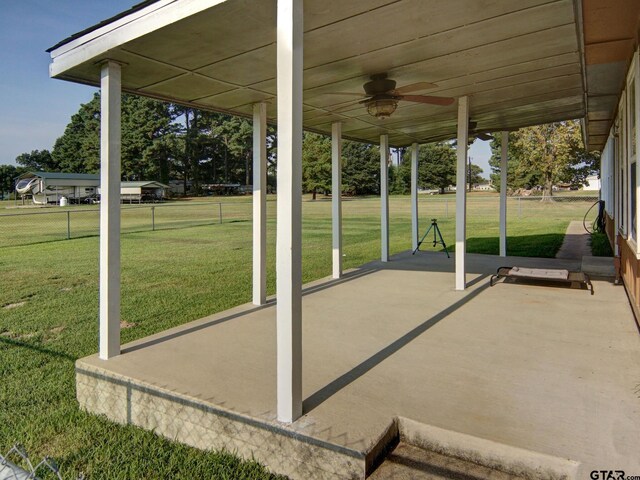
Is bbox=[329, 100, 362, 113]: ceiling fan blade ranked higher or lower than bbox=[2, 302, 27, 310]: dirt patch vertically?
higher

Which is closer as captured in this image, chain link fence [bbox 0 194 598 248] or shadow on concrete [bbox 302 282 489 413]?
shadow on concrete [bbox 302 282 489 413]

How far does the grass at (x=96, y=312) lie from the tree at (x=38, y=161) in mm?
54967

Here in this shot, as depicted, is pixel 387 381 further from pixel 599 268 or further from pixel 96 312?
pixel 599 268

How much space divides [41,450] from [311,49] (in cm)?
331

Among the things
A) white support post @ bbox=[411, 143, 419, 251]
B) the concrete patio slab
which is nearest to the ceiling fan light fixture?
the concrete patio slab

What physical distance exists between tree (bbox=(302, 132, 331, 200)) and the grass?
28.9 metres

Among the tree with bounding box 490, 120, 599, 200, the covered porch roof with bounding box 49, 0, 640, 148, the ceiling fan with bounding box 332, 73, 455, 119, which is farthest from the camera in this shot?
the tree with bounding box 490, 120, 599, 200

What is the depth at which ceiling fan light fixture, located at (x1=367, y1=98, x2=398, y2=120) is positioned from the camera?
452 cm

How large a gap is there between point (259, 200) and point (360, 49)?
201 cm

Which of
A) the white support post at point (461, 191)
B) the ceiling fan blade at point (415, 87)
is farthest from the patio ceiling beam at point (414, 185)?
the ceiling fan blade at point (415, 87)

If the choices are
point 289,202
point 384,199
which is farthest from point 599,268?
point 289,202

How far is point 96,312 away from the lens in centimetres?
552

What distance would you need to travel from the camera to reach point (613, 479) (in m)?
1.87

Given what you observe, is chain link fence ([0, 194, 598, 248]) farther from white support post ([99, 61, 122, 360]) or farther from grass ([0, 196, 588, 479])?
white support post ([99, 61, 122, 360])
